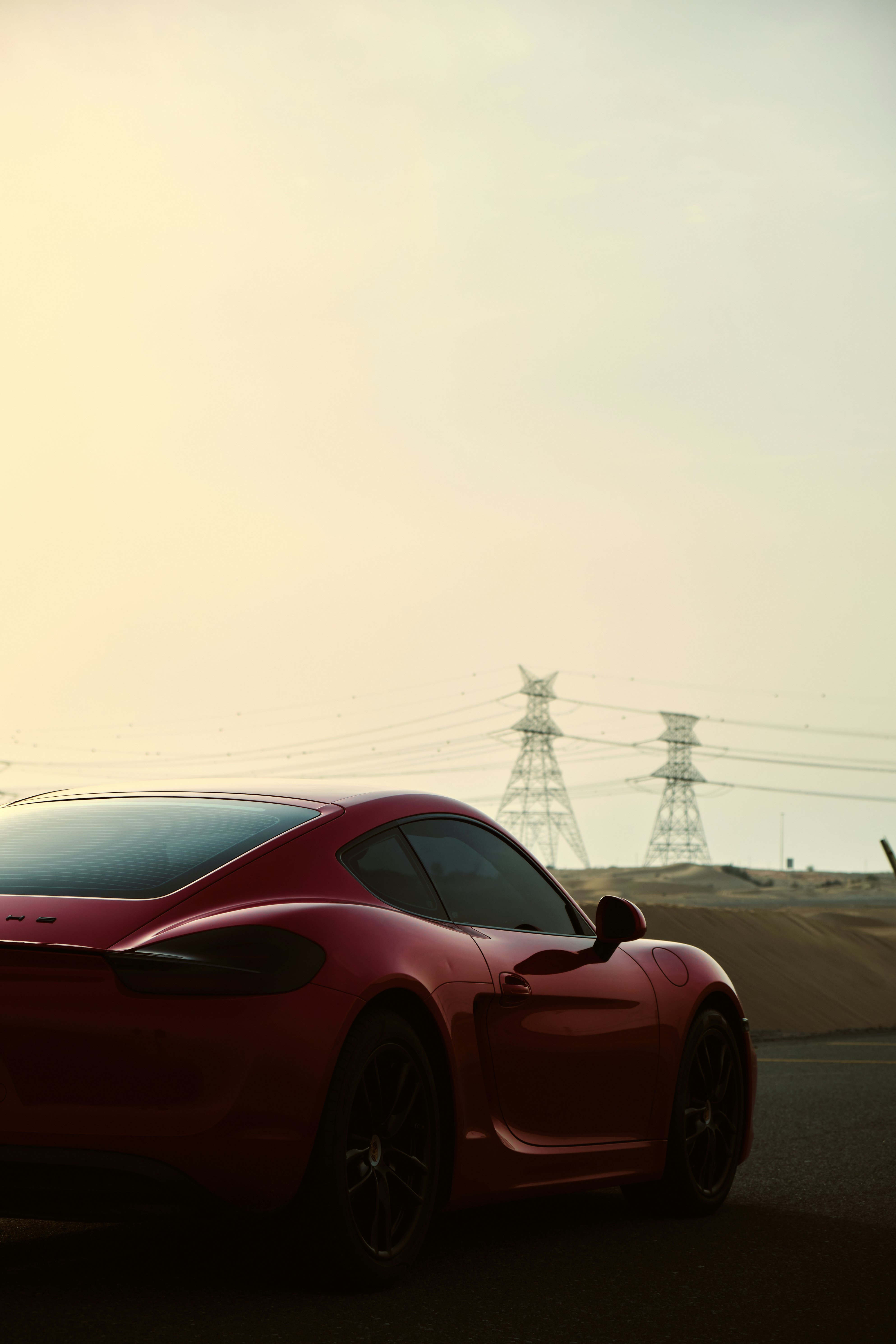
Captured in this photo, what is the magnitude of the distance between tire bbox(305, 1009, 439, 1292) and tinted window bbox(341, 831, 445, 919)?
1.62ft

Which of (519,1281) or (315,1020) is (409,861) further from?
(519,1281)

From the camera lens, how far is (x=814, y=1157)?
8188 millimetres

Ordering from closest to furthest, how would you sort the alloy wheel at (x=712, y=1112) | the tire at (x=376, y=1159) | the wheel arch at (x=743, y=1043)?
the tire at (x=376, y=1159)
the alloy wheel at (x=712, y=1112)
the wheel arch at (x=743, y=1043)

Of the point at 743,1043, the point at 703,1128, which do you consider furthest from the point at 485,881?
the point at 743,1043

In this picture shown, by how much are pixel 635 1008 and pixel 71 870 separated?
8.07ft

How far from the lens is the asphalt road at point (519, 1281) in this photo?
4.24 meters

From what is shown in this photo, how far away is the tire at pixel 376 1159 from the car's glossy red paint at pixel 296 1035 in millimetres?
69

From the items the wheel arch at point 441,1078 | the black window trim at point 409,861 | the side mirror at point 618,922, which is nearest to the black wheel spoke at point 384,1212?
the wheel arch at point 441,1078

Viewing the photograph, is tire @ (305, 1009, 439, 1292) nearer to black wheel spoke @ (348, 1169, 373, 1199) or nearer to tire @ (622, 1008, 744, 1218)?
black wheel spoke @ (348, 1169, 373, 1199)

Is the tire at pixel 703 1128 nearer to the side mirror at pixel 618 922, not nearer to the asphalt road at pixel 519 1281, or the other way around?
the asphalt road at pixel 519 1281

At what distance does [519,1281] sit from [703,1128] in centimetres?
192

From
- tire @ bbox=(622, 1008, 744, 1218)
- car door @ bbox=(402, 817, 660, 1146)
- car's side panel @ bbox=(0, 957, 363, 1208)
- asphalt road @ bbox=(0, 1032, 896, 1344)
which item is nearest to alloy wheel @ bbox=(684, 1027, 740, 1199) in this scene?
tire @ bbox=(622, 1008, 744, 1218)

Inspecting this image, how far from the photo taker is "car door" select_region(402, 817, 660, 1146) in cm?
544

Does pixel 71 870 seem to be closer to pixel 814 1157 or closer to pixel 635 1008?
pixel 635 1008
